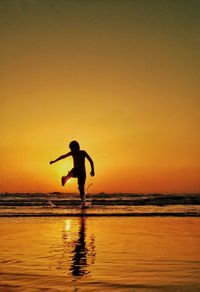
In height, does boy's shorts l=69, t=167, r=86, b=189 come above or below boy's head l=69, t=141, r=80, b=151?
below

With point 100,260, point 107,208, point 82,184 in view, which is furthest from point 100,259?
point 107,208

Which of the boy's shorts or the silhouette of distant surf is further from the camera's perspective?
the boy's shorts

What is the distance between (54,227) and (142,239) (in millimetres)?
3401

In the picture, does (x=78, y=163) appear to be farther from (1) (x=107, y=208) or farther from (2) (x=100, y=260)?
(2) (x=100, y=260)

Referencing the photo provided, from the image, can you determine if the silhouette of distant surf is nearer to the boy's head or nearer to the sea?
the boy's head

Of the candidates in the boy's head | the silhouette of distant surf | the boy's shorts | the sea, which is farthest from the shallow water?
the boy's head

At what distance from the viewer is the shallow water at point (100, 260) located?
5.23 metres

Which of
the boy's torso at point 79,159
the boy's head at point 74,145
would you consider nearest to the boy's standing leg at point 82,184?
the boy's torso at point 79,159

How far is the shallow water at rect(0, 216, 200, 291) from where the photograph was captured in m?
5.23

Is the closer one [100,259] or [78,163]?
[100,259]

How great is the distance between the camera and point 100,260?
22.3 ft

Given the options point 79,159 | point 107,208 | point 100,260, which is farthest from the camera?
point 107,208

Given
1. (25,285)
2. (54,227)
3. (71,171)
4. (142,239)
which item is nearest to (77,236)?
(142,239)

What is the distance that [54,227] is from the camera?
12242mm
